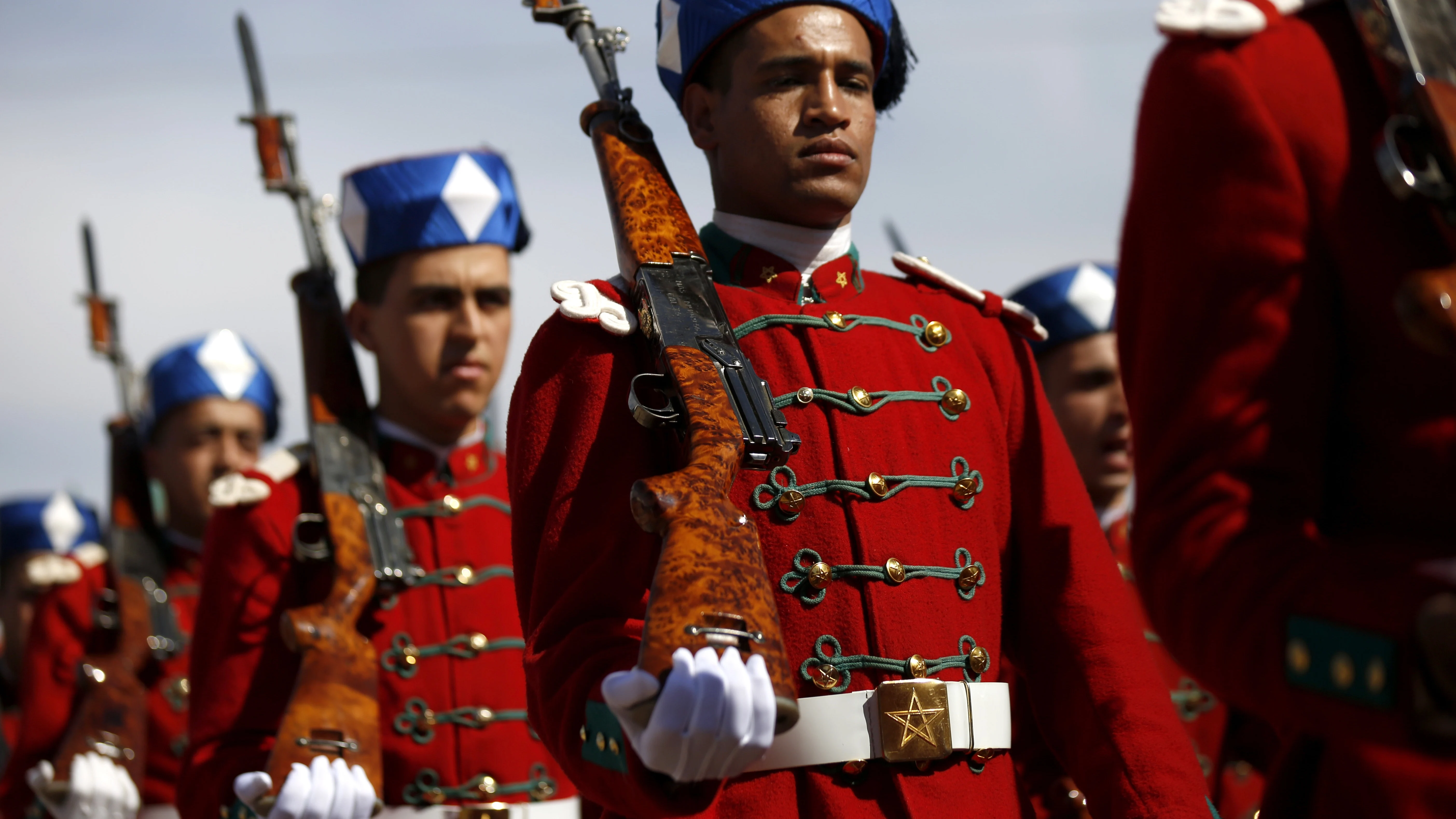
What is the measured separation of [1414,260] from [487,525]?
399cm

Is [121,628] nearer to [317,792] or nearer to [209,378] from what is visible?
[209,378]

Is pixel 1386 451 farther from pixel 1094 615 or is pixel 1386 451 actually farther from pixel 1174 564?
pixel 1094 615

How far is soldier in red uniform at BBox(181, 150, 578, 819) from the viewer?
523cm

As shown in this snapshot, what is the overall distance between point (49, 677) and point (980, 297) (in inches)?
272

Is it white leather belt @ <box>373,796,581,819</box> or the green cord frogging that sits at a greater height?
the green cord frogging

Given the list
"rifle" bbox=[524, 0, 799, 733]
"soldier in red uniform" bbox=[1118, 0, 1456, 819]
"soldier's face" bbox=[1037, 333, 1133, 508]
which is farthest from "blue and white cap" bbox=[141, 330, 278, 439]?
"soldier in red uniform" bbox=[1118, 0, 1456, 819]

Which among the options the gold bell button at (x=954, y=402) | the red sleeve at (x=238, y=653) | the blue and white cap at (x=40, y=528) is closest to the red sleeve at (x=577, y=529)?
the gold bell button at (x=954, y=402)

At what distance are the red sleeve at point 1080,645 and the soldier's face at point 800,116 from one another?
0.58 metres

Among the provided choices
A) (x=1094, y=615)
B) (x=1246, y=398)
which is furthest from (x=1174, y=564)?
(x=1094, y=615)

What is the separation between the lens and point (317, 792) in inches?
184

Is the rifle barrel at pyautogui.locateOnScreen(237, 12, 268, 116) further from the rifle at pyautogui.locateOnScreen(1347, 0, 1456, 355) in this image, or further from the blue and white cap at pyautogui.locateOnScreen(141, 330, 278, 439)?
the rifle at pyautogui.locateOnScreen(1347, 0, 1456, 355)

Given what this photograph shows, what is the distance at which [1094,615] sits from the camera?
3.48 m

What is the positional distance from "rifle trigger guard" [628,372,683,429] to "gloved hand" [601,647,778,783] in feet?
2.07

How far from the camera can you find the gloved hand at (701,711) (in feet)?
8.82
